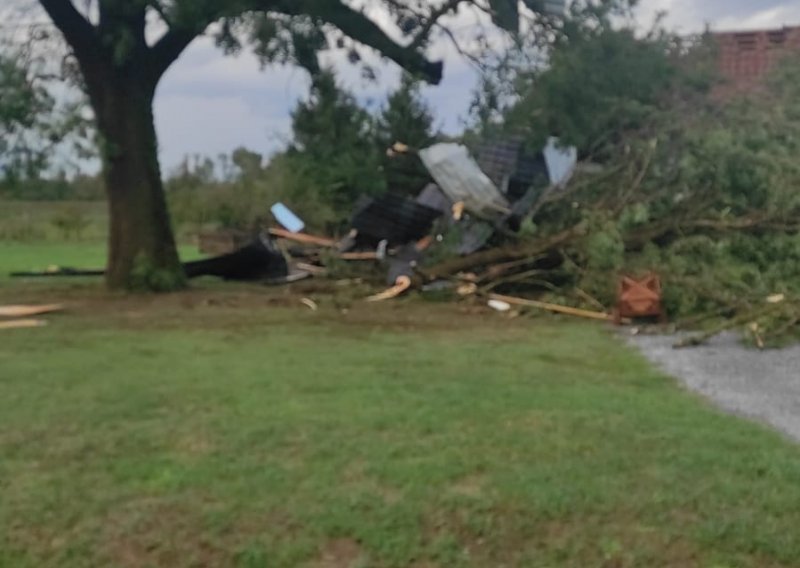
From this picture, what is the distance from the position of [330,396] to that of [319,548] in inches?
90.6

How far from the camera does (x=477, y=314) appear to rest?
11.6 meters

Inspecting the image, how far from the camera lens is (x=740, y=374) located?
7.97m

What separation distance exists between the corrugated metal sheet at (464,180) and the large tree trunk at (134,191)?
323cm

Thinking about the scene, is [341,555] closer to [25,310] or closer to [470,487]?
[470,487]

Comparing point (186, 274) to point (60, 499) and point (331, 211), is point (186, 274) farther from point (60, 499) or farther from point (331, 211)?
point (60, 499)

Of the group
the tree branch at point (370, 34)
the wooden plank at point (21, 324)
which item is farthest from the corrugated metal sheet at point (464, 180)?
the wooden plank at point (21, 324)

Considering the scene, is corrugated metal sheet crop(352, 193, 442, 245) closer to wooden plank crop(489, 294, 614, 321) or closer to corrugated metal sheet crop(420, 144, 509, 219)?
corrugated metal sheet crop(420, 144, 509, 219)

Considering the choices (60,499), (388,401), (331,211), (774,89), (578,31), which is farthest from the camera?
(331,211)

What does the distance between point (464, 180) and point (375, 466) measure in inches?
353

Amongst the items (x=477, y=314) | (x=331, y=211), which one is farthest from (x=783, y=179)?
(x=331, y=211)

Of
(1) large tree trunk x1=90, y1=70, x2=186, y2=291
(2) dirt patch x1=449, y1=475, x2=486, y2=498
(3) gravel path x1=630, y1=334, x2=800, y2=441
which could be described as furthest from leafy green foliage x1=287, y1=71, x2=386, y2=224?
(2) dirt patch x1=449, y1=475, x2=486, y2=498

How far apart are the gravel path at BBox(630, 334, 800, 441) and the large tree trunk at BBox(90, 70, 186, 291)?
5.99m

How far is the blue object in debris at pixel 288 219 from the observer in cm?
1709

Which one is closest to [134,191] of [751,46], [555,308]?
[555,308]
